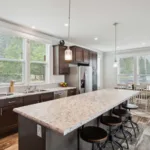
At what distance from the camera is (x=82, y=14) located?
113 inches

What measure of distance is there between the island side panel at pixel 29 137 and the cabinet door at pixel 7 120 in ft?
4.02

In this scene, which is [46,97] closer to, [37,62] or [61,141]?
[37,62]

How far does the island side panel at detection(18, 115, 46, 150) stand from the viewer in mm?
1459

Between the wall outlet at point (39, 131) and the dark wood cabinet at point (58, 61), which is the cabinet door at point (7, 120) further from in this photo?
the dark wood cabinet at point (58, 61)

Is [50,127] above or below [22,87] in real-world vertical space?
below

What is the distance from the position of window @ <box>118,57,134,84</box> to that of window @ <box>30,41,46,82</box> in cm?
Answer: 452

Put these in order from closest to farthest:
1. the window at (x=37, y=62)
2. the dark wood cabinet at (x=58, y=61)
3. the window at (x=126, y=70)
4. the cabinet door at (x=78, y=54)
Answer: the window at (x=37, y=62) → the dark wood cabinet at (x=58, y=61) → the cabinet door at (x=78, y=54) → the window at (x=126, y=70)

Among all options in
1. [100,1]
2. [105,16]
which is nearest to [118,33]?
[105,16]

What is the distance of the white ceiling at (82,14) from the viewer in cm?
242

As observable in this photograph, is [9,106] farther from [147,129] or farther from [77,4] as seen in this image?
[147,129]

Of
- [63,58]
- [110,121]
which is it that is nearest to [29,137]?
[110,121]

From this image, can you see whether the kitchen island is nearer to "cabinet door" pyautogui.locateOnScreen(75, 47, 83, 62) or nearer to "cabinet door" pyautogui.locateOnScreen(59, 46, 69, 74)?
"cabinet door" pyautogui.locateOnScreen(59, 46, 69, 74)

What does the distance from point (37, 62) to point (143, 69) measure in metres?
5.16

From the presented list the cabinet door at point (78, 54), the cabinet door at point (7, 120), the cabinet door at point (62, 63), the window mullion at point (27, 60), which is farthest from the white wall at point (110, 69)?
the cabinet door at point (7, 120)
